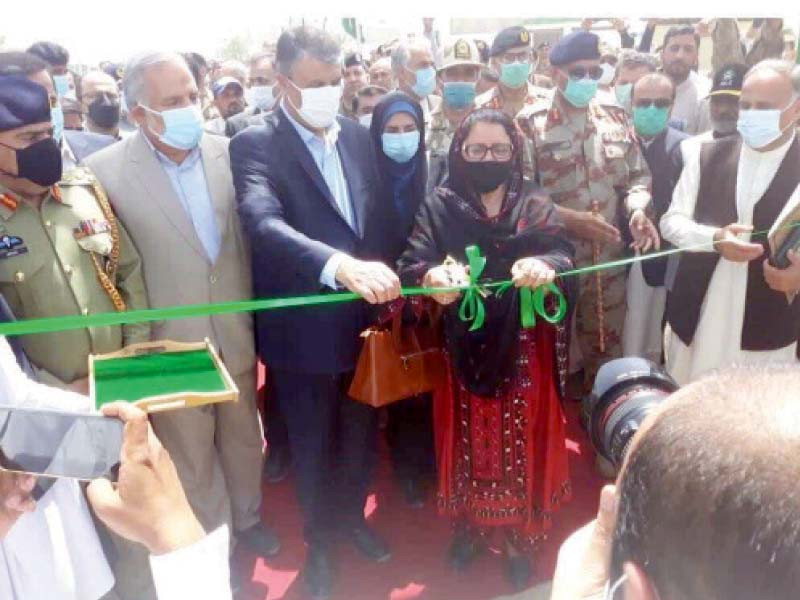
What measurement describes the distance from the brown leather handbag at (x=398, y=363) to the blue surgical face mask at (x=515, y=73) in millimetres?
2248

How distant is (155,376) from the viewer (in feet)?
7.03

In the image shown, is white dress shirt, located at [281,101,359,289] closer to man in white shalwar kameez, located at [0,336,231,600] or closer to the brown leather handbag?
the brown leather handbag

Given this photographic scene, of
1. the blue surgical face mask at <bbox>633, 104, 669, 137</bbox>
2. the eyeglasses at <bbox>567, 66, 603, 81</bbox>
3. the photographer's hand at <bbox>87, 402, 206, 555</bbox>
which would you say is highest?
the eyeglasses at <bbox>567, 66, 603, 81</bbox>

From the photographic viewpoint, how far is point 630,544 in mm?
781

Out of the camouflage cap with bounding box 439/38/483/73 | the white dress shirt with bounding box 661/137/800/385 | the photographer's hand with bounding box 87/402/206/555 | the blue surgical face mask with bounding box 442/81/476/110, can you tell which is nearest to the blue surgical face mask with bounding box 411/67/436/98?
the camouflage cap with bounding box 439/38/483/73

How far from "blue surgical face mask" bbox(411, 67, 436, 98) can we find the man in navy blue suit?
93.6 inches

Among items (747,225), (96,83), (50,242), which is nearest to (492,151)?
(747,225)

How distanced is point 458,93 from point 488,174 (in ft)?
6.37

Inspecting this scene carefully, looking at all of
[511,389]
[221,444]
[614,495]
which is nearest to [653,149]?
[511,389]

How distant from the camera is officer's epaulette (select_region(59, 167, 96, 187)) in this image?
8.05ft

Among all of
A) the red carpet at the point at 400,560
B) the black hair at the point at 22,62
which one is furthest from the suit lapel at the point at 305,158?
the red carpet at the point at 400,560

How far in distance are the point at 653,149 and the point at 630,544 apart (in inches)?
147

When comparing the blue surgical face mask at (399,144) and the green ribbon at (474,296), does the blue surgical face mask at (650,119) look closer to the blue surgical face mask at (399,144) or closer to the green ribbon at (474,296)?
the blue surgical face mask at (399,144)

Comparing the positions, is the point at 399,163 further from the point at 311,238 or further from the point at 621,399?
the point at 621,399
